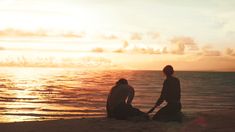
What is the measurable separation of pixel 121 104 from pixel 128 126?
1.50m

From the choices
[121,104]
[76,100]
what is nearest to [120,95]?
[121,104]

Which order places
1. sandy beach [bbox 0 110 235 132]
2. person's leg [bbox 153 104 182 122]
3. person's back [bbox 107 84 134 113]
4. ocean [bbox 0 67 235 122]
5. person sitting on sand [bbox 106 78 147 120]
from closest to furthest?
1. sandy beach [bbox 0 110 235 132]
2. person's leg [bbox 153 104 182 122]
3. person sitting on sand [bbox 106 78 147 120]
4. person's back [bbox 107 84 134 113]
5. ocean [bbox 0 67 235 122]

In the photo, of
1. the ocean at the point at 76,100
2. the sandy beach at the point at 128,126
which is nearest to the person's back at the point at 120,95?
the sandy beach at the point at 128,126

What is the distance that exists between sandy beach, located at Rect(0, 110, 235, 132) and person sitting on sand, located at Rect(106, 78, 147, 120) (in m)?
0.39

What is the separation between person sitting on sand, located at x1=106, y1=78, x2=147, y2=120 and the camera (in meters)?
12.0

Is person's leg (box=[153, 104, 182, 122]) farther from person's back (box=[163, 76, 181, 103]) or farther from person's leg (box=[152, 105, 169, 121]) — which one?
person's back (box=[163, 76, 181, 103])

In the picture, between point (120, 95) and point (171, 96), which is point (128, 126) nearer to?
point (120, 95)

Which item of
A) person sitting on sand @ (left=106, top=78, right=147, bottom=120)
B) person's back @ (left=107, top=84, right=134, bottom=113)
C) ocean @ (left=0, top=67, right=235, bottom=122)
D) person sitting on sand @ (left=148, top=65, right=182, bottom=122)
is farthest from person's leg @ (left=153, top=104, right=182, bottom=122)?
ocean @ (left=0, top=67, right=235, bottom=122)

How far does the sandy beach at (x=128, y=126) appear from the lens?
10.2 m

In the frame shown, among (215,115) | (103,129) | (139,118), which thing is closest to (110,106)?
(139,118)

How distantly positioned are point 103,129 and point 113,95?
213cm

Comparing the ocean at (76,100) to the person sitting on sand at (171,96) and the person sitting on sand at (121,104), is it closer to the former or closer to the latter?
the person sitting on sand at (121,104)

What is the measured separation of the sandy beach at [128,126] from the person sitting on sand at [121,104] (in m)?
0.39

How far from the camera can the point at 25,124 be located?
11750 millimetres
